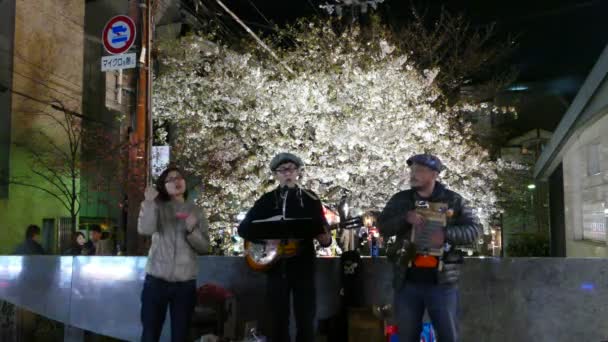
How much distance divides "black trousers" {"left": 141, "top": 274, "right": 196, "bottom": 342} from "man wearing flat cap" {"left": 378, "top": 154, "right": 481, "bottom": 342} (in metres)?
1.72

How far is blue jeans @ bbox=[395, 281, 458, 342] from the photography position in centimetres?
408

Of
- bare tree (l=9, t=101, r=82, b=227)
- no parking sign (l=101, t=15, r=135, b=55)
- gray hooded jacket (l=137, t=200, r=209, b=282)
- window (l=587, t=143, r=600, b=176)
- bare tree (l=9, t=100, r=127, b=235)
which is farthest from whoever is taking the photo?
bare tree (l=9, t=101, r=82, b=227)

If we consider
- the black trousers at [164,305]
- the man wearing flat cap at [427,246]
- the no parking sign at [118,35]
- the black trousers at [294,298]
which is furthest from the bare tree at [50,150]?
the man wearing flat cap at [427,246]

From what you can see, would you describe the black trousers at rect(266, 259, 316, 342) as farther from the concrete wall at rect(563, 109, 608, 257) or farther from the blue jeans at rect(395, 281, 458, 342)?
the concrete wall at rect(563, 109, 608, 257)

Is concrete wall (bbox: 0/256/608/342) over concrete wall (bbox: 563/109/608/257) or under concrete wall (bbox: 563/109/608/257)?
under

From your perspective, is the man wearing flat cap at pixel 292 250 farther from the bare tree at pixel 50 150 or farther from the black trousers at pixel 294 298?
the bare tree at pixel 50 150

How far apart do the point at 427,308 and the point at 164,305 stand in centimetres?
211

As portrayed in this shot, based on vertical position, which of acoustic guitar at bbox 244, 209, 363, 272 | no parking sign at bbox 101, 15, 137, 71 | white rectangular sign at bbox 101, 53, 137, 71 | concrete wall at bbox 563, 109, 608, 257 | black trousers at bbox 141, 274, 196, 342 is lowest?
black trousers at bbox 141, 274, 196, 342

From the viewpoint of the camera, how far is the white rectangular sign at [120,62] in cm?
1026

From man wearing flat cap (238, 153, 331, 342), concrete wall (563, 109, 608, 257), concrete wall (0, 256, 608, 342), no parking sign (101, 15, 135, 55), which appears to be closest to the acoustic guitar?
man wearing flat cap (238, 153, 331, 342)

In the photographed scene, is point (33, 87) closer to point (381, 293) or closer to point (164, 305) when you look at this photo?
point (164, 305)

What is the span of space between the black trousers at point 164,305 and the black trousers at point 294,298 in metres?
0.70

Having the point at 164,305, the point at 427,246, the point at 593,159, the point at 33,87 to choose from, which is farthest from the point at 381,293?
the point at 33,87

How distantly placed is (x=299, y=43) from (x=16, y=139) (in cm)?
878
